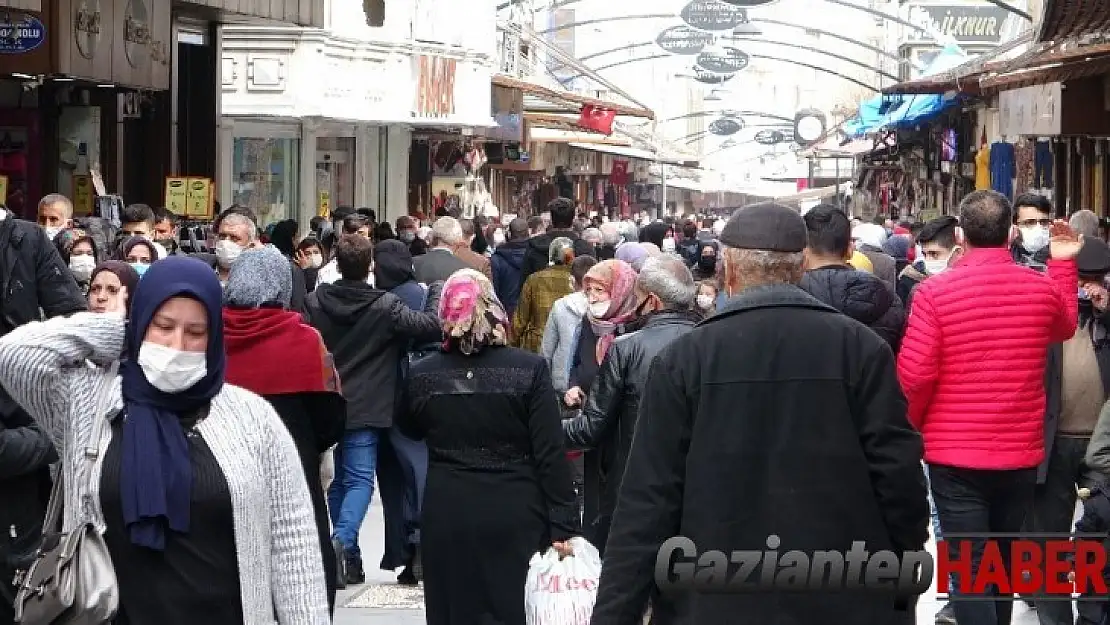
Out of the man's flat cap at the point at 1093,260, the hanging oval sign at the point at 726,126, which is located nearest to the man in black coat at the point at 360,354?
the man's flat cap at the point at 1093,260

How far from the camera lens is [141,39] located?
57.6 ft

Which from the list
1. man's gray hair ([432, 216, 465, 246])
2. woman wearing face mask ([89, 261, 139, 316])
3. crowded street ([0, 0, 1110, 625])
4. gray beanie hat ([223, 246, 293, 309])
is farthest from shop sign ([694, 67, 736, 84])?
gray beanie hat ([223, 246, 293, 309])

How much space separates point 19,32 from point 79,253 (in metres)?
3.32

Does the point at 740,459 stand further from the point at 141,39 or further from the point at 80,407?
the point at 141,39

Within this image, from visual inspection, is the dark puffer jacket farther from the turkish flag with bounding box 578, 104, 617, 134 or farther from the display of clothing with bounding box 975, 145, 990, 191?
the turkish flag with bounding box 578, 104, 617, 134

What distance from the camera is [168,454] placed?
442 centimetres

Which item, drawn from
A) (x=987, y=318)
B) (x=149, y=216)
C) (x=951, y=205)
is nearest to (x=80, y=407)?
(x=987, y=318)

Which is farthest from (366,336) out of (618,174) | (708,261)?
(618,174)

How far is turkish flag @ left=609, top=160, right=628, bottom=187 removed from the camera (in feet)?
208

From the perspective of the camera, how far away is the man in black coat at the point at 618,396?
7.62 m

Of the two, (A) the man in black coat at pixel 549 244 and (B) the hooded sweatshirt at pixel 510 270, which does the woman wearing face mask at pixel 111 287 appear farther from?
(B) the hooded sweatshirt at pixel 510 270

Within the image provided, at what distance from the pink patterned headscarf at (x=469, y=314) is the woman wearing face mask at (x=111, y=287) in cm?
127

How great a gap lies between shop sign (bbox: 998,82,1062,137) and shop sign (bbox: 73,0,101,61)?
9307mm

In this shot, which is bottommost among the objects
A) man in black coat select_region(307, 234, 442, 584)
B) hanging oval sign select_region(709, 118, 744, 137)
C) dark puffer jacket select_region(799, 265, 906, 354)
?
man in black coat select_region(307, 234, 442, 584)
